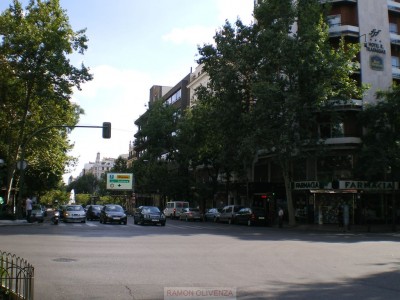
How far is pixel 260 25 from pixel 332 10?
24.8 feet

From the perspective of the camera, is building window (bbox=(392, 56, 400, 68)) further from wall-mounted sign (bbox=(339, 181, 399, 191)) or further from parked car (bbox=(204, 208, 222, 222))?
parked car (bbox=(204, 208, 222, 222))

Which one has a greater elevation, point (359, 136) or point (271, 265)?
point (359, 136)

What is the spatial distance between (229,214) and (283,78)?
13.8 meters

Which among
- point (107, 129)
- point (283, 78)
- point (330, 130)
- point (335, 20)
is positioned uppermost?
point (335, 20)

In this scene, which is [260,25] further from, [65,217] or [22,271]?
[22,271]

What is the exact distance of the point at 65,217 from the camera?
35031mm

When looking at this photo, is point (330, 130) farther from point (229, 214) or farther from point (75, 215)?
point (75, 215)

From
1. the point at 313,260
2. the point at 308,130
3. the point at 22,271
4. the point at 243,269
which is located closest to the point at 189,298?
the point at 22,271

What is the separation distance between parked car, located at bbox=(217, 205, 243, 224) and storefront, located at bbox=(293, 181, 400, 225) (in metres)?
5.67

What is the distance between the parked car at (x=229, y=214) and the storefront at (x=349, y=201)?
18.6 ft

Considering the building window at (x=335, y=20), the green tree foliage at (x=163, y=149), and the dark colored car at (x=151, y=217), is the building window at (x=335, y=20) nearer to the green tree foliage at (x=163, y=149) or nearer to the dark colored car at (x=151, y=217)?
the dark colored car at (x=151, y=217)

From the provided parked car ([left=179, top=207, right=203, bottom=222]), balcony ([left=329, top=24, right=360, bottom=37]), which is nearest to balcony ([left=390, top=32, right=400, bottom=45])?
balcony ([left=329, top=24, right=360, bottom=37])

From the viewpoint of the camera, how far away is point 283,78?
35.7 metres

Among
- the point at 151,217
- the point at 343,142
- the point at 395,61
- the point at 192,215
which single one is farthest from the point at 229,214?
the point at 395,61
